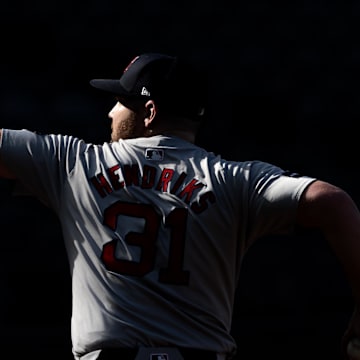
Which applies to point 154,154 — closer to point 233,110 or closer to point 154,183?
point 154,183

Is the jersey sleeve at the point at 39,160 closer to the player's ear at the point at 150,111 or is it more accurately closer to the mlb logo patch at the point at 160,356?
the player's ear at the point at 150,111

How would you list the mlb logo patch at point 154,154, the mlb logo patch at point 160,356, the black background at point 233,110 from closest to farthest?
the mlb logo patch at point 160,356 < the mlb logo patch at point 154,154 < the black background at point 233,110

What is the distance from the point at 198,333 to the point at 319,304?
116 inches

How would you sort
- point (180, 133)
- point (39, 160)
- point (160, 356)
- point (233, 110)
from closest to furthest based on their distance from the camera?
point (160, 356) < point (39, 160) < point (180, 133) < point (233, 110)

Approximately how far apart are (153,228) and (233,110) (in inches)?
124

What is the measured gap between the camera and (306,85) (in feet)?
18.4

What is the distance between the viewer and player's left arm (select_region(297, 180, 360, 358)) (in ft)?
7.68

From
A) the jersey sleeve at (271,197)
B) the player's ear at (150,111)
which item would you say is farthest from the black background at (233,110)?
the jersey sleeve at (271,197)

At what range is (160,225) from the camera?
93.7 inches

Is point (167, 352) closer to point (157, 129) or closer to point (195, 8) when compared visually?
point (157, 129)

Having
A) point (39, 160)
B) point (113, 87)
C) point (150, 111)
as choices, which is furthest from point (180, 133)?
point (39, 160)

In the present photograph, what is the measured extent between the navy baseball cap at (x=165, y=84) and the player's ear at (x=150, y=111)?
0.05ft

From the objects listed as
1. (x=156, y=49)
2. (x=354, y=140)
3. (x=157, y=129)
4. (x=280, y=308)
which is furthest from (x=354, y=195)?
(x=157, y=129)

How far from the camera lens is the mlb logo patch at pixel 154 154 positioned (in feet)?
8.06
